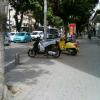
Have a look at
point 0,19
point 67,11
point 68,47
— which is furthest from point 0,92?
point 67,11

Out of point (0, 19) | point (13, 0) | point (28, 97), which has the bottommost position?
point (28, 97)

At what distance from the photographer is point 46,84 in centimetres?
1268

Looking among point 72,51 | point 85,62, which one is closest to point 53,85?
point 85,62

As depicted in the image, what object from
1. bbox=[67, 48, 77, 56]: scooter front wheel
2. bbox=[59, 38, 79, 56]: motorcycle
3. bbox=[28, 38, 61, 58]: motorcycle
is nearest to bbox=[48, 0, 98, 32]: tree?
bbox=[59, 38, 79, 56]: motorcycle

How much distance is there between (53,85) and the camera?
490 inches

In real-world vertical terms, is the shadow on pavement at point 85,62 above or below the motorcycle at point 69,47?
below

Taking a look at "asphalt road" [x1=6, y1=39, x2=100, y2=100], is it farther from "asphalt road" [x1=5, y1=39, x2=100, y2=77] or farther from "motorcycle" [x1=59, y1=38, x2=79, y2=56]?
"motorcycle" [x1=59, y1=38, x2=79, y2=56]

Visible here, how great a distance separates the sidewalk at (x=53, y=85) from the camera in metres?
10.5

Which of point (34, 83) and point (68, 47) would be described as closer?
point (34, 83)

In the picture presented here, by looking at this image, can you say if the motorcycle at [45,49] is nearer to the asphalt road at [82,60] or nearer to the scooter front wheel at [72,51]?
the asphalt road at [82,60]

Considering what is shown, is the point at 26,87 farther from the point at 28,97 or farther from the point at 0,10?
the point at 0,10

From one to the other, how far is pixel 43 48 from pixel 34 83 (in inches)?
448

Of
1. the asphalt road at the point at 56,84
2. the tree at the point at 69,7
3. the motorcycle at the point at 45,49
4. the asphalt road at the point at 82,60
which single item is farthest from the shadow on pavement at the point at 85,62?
the tree at the point at 69,7

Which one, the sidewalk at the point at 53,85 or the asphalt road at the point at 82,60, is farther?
the asphalt road at the point at 82,60
